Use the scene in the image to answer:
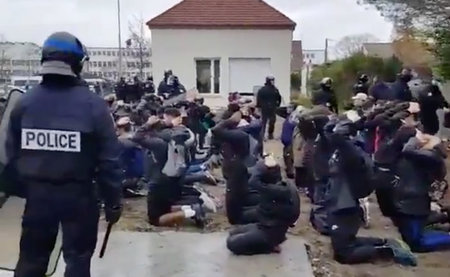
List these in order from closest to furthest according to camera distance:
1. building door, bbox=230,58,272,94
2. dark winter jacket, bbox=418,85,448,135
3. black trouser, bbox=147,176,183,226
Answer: black trouser, bbox=147,176,183,226 → dark winter jacket, bbox=418,85,448,135 → building door, bbox=230,58,272,94

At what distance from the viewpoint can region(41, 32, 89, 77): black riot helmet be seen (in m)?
4.94

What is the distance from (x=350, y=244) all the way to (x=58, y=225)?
375cm

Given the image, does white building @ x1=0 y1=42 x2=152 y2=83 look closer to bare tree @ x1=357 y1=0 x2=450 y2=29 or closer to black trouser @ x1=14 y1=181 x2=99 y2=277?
bare tree @ x1=357 y1=0 x2=450 y2=29

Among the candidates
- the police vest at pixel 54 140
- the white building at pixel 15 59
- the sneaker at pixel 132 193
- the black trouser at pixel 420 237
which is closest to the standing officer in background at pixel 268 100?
the sneaker at pixel 132 193

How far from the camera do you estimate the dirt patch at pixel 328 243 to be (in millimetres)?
7691

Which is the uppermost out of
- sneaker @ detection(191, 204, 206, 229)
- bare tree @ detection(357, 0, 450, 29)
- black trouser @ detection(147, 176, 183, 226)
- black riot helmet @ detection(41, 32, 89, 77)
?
bare tree @ detection(357, 0, 450, 29)

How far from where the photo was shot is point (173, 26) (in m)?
27.4

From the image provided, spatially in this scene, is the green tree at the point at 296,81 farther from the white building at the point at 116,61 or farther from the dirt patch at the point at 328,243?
the dirt patch at the point at 328,243

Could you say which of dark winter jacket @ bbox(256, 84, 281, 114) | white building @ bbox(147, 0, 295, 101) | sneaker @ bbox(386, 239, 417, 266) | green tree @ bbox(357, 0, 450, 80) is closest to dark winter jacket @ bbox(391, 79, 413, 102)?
green tree @ bbox(357, 0, 450, 80)

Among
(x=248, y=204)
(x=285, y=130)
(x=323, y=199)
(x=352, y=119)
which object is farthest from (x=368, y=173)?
(x=285, y=130)

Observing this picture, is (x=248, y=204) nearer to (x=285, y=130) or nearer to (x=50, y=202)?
(x=285, y=130)

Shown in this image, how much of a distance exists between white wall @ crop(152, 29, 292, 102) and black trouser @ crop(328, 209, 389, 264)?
1918 centimetres

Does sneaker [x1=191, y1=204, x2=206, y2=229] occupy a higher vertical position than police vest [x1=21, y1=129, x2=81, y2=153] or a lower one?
lower

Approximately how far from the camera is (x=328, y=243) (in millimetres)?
8719
